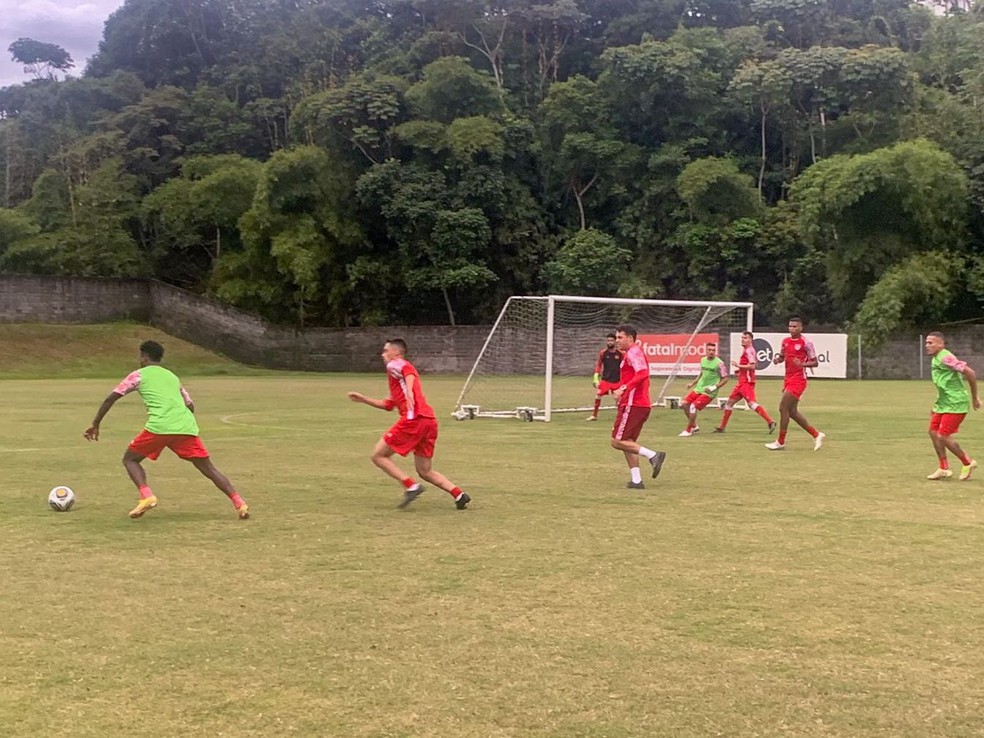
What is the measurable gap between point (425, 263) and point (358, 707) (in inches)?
1838

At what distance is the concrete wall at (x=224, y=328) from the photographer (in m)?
49.1

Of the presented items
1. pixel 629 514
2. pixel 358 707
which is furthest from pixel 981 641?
pixel 629 514

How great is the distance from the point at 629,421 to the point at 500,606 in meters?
5.63

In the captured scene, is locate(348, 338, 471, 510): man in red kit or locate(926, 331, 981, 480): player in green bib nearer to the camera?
locate(348, 338, 471, 510): man in red kit

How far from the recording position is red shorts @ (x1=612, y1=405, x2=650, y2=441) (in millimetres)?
11883

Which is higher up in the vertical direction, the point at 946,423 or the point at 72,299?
the point at 72,299

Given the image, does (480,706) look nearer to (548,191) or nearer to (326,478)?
(326,478)

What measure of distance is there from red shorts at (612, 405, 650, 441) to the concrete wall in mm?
36106

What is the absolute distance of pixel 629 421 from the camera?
39.1 ft

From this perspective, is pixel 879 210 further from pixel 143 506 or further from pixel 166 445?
pixel 143 506

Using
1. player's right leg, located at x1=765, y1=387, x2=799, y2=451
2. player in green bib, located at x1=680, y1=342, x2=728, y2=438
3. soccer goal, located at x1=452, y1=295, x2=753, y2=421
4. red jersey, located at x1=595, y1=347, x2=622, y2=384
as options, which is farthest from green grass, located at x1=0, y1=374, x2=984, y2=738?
soccer goal, located at x1=452, y1=295, x2=753, y2=421

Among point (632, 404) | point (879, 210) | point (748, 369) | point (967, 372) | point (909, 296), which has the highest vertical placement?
point (879, 210)

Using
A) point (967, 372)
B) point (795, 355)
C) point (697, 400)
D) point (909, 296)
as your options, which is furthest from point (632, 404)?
point (909, 296)

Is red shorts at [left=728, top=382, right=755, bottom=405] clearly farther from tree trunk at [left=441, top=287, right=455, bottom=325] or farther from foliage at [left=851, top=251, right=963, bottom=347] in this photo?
tree trunk at [left=441, top=287, right=455, bottom=325]
